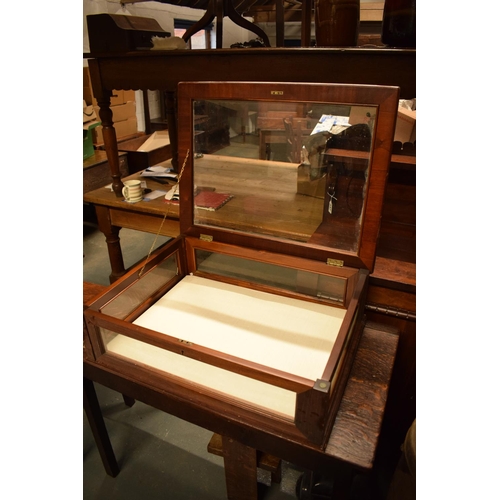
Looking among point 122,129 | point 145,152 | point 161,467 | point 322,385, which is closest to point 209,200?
point 322,385

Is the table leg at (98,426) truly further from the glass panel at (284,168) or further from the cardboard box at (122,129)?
the cardboard box at (122,129)

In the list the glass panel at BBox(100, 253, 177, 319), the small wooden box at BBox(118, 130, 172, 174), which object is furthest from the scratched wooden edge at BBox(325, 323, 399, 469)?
the small wooden box at BBox(118, 130, 172, 174)

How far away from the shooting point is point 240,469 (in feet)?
3.32

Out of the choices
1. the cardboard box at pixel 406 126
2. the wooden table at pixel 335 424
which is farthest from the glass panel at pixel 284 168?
the cardboard box at pixel 406 126

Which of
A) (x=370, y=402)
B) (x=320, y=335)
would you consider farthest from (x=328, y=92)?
(x=370, y=402)

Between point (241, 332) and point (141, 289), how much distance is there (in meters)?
0.31

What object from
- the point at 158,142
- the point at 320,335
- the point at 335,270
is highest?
the point at 158,142

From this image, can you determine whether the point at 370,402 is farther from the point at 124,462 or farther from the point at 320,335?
the point at 124,462

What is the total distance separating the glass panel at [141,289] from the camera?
944 mm

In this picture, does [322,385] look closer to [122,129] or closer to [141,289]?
[141,289]

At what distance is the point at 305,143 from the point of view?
1118mm

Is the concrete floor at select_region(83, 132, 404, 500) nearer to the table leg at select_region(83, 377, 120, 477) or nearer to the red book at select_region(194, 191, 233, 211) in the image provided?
the table leg at select_region(83, 377, 120, 477)

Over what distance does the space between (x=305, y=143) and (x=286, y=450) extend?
32.2 inches

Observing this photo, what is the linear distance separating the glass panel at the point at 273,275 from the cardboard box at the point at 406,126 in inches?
39.8
